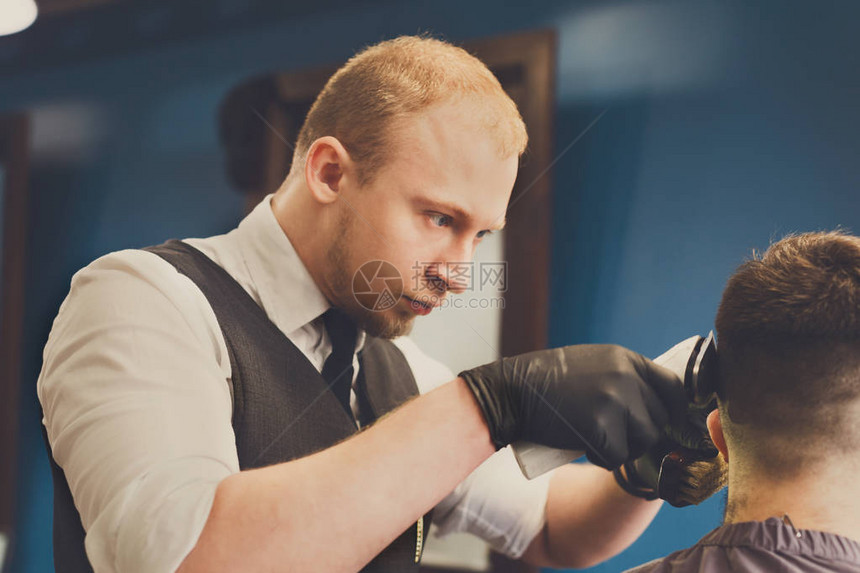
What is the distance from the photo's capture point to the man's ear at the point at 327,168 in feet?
3.81

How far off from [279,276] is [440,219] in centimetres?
29

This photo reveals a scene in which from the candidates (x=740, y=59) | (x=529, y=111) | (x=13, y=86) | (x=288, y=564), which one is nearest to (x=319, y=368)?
(x=288, y=564)

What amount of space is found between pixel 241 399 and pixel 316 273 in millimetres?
271

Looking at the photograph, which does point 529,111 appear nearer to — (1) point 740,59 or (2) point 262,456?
(1) point 740,59

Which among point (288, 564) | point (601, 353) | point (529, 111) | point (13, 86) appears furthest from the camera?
point (13, 86)

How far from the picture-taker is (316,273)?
1.21 m

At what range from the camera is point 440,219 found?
43.8 inches

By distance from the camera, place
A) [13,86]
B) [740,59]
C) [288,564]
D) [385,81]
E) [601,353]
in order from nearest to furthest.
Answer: [288,564] → [601,353] → [385,81] → [740,59] → [13,86]

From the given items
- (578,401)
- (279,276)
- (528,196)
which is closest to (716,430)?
(578,401)

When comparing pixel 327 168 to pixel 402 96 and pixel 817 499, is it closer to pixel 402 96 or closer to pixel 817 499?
pixel 402 96

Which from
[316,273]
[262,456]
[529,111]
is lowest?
[262,456]

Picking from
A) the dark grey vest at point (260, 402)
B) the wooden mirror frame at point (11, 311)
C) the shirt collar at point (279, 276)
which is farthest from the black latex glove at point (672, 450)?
the wooden mirror frame at point (11, 311)

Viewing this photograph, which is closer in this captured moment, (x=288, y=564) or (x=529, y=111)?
(x=288, y=564)

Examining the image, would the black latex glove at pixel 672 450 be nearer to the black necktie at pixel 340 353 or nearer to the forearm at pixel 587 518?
the forearm at pixel 587 518
